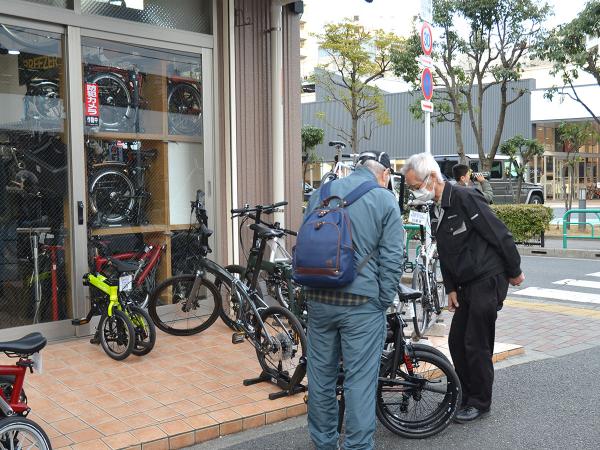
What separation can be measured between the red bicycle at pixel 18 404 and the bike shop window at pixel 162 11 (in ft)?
13.8

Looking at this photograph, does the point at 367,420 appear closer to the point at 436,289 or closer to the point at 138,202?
the point at 436,289

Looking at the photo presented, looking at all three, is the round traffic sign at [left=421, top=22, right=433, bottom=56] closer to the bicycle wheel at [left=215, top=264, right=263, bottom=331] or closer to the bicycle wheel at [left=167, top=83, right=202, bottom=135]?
the bicycle wheel at [left=167, top=83, right=202, bottom=135]

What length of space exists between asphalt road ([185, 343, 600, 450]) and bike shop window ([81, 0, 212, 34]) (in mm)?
4507

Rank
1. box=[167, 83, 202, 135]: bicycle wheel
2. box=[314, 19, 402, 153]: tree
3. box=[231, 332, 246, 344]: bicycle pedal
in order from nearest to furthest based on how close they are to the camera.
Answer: box=[231, 332, 246, 344]: bicycle pedal → box=[167, 83, 202, 135]: bicycle wheel → box=[314, 19, 402, 153]: tree

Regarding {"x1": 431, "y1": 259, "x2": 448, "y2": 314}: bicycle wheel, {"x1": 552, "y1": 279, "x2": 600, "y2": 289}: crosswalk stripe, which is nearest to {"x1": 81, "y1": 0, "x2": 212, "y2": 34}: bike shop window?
{"x1": 431, "y1": 259, "x2": 448, "y2": 314}: bicycle wheel

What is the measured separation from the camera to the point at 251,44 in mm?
7750

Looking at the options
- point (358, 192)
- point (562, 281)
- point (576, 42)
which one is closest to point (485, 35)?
point (576, 42)

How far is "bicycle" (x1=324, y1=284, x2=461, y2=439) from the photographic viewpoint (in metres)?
4.39

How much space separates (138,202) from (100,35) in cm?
177

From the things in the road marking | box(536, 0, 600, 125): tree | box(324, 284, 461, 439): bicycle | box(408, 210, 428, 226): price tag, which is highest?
box(536, 0, 600, 125): tree

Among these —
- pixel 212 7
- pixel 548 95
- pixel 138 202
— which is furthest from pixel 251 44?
pixel 548 95

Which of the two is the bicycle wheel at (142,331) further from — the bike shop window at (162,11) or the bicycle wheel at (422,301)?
the bike shop window at (162,11)

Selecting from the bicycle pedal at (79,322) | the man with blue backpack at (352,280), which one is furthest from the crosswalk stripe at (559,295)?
the man with blue backpack at (352,280)

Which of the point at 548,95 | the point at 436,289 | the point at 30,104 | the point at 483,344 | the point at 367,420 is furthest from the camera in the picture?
the point at 548,95
